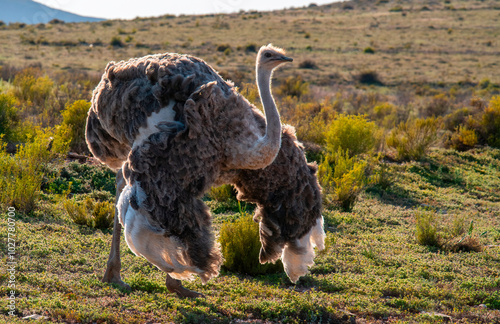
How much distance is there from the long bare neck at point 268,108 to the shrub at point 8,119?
19.5 ft

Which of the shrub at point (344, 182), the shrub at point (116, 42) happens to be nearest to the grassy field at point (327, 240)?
the shrub at point (344, 182)

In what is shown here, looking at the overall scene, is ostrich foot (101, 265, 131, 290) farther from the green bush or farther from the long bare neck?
the green bush

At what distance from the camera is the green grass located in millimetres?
4400

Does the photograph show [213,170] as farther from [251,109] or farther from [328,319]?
[328,319]

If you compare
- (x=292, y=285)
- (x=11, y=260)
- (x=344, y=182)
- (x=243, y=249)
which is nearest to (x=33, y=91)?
(x=344, y=182)

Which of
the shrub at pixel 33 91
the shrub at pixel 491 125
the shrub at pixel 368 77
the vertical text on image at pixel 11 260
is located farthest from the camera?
the shrub at pixel 368 77

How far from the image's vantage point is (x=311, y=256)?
4.86m

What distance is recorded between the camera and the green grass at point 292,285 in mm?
4400

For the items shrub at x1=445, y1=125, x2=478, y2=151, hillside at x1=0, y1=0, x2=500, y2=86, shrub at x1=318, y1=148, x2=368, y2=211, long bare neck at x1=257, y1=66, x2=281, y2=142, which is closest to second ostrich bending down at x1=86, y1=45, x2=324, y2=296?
long bare neck at x1=257, y1=66, x2=281, y2=142

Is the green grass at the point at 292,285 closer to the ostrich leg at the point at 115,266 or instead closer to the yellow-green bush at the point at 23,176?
the ostrich leg at the point at 115,266

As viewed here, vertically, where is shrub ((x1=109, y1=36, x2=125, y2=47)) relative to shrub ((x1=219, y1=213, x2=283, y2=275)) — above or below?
above

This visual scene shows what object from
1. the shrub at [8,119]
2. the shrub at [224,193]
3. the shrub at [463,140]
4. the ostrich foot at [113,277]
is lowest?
the shrub at [463,140]

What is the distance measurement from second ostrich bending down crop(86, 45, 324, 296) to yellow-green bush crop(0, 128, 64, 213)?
2.11 metres

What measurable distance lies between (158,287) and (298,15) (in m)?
56.0
